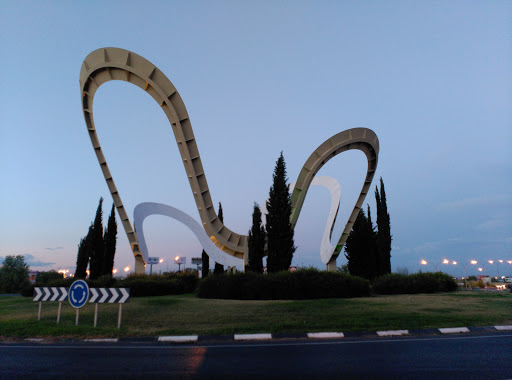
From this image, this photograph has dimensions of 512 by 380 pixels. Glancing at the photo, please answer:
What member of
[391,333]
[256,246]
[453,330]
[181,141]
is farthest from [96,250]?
[453,330]

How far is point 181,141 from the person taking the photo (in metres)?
28.3

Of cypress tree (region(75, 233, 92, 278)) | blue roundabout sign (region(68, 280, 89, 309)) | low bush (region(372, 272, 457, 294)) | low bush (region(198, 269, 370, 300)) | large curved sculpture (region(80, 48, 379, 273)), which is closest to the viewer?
blue roundabout sign (region(68, 280, 89, 309))

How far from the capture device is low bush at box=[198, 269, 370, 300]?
19.2 metres

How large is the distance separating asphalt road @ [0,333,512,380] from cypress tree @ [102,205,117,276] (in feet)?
92.6

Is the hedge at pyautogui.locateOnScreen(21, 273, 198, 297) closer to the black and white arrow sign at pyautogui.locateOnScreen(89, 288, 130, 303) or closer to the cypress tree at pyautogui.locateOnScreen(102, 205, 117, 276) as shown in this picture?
the cypress tree at pyautogui.locateOnScreen(102, 205, 117, 276)

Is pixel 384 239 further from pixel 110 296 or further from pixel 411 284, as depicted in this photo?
pixel 110 296

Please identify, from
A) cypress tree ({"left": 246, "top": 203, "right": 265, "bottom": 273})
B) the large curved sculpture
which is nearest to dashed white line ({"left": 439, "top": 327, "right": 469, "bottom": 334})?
cypress tree ({"left": 246, "top": 203, "right": 265, "bottom": 273})

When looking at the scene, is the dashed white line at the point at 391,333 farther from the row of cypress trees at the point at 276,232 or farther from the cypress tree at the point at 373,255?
the cypress tree at the point at 373,255

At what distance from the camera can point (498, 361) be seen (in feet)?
23.7

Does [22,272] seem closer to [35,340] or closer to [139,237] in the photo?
[139,237]

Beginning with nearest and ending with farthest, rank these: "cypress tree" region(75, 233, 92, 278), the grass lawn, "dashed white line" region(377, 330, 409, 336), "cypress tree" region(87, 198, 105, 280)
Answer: "dashed white line" region(377, 330, 409, 336), the grass lawn, "cypress tree" region(87, 198, 105, 280), "cypress tree" region(75, 233, 92, 278)

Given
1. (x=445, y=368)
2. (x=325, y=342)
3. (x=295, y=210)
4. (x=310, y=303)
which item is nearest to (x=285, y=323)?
(x=325, y=342)

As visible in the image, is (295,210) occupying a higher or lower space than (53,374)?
higher

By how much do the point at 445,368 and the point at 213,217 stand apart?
82.7ft
